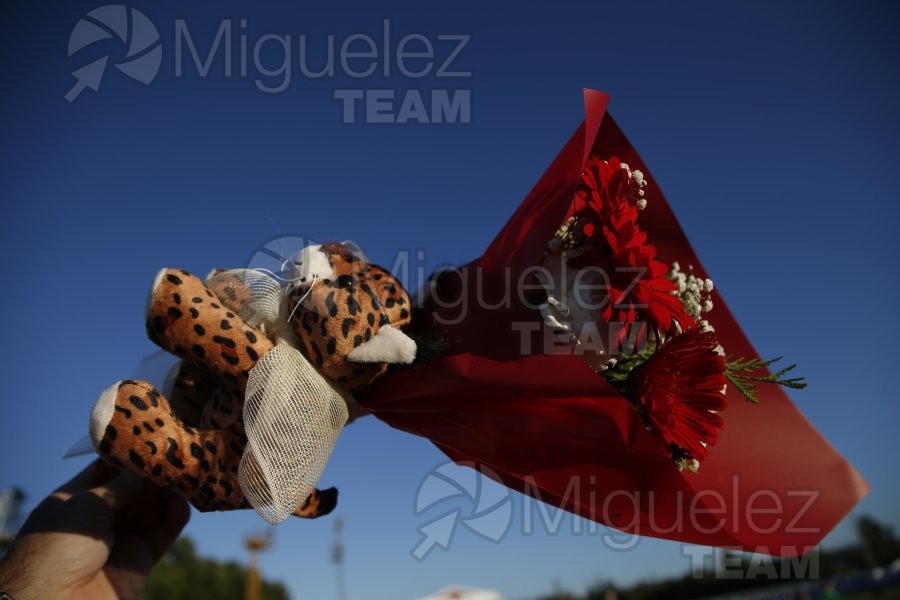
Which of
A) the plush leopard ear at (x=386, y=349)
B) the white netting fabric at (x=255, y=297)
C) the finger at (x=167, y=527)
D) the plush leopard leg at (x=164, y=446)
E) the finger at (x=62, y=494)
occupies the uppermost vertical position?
the white netting fabric at (x=255, y=297)

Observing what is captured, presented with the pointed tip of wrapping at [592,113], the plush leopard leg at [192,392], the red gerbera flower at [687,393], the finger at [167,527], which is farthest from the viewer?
the finger at [167,527]

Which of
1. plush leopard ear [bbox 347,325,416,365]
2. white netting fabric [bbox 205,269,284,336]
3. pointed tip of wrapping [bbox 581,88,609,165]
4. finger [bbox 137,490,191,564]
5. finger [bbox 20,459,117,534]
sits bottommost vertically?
finger [bbox 137,490,191,564]

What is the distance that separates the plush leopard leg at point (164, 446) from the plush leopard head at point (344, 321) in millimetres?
370

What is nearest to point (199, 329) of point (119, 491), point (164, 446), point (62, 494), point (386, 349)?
point (164, 446)

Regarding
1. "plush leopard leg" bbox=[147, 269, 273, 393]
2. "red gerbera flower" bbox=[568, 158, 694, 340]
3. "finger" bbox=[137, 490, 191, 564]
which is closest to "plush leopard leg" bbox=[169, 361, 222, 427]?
"plush leopard leg" bbox=[147, 269, 273, 393]

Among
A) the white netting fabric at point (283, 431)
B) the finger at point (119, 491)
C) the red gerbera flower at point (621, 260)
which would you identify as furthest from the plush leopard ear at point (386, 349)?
the finger at point (119, 491)

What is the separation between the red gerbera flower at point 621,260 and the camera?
1.73 meters

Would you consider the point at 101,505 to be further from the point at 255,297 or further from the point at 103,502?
the point at 255,297

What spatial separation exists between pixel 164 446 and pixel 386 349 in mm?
669

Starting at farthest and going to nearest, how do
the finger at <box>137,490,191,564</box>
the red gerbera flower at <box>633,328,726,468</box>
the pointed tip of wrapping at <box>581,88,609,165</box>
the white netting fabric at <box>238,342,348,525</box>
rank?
1. the finger at <box>137,490,191,564</box>
2. the pointed tip of wrapping at <box>581,88,609,165</box>
3. the red gerbera flower at <box>633,328,726,468</box>
4. the white netting fabric at <box>238,342,348,525</box>

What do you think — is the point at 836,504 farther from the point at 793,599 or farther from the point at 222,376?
the point at 793,599

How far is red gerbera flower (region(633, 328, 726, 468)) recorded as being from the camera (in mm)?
1714

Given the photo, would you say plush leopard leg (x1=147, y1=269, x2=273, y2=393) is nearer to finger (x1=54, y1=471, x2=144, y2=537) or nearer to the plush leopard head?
the plush leopard head

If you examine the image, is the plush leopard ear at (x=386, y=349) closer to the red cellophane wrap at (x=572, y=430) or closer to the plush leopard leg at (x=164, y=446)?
the red cellophane wrap at (x=572, y=430)
